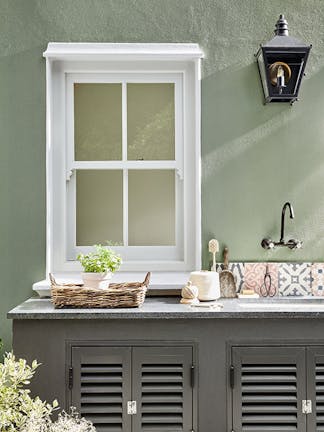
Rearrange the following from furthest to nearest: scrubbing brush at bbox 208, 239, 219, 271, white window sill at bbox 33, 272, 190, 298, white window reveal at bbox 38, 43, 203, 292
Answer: white window reveal at bbox 38, 43, 203, 292 < scrubbing brush at bbox 208, 239, 219, 271 < white window sill at bbox 33, 272, 190, 298

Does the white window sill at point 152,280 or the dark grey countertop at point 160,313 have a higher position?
the white window sill at point 152,280

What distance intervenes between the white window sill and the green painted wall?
0.79ft

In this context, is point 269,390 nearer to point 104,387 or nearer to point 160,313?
point 160,313

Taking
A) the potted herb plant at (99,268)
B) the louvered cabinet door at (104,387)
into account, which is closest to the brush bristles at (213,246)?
the potted herb plant at (99,268)

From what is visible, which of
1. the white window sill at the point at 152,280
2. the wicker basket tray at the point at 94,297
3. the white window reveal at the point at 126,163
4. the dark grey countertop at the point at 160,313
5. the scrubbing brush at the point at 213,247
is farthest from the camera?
the white window reveal at the point at 126,163

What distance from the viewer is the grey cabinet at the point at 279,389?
3150 mm

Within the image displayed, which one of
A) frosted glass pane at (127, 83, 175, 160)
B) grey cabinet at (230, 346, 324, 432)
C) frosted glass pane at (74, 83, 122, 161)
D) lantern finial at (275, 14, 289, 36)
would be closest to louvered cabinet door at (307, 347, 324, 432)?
grey cabinet at (230, 346, 324, 432)

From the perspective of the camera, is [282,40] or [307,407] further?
[282,40]

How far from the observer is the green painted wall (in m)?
3.80

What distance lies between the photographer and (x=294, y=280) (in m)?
3.79

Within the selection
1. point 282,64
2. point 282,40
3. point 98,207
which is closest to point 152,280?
point 98,207

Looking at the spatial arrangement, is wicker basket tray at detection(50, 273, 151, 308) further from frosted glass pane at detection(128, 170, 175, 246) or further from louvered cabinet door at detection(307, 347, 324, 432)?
louvered cabinet door at detection(307, 347, 324, 432)

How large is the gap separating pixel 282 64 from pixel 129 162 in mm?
1191

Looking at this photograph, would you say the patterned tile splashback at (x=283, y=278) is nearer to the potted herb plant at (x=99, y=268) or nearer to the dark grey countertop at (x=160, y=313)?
the dark grey countertop at (x=160, y=313)
